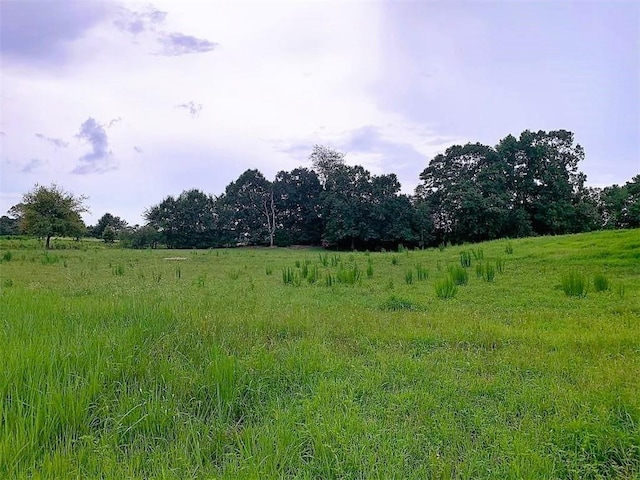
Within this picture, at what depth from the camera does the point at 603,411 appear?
2.86 m

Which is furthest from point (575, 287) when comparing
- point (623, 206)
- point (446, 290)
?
point (623, 206)

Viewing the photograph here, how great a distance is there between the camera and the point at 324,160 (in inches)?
2079

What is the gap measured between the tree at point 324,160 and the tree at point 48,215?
28.1m

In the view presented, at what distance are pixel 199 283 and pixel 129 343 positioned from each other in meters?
5.60

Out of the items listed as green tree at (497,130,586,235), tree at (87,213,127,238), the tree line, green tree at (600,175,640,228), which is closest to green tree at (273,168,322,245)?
the tree line

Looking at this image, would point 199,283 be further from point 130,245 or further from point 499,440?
point 130,245

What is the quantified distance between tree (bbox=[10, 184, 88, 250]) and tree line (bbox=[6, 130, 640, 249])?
0.69 ft

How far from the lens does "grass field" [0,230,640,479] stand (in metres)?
2.45

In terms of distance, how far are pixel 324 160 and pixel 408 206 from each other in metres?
14.7

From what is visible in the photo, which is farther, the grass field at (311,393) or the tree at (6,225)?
the tree at (6,225)

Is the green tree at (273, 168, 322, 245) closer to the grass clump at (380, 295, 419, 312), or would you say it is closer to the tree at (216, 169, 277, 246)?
the tree at (216, 169, 277, 246)

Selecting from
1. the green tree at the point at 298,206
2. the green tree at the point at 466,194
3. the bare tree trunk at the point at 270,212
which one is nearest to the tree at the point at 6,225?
the bare tree trunk at the point at 270,212

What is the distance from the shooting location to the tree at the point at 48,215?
31828 millimetres

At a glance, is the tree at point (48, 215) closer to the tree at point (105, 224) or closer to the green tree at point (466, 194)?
the tree at point (105, 224)
